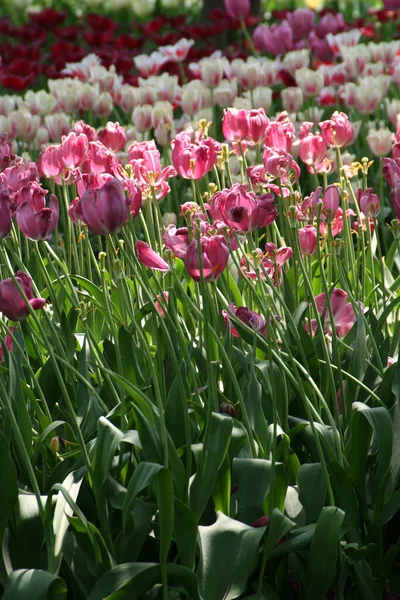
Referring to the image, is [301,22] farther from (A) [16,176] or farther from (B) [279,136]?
(A) [16,176]

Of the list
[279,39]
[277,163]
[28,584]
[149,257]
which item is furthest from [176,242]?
[279,39]

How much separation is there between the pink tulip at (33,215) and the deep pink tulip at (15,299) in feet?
0.30

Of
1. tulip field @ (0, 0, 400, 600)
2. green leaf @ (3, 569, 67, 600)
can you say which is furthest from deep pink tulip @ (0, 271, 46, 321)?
green leaf @ (3, 569, 67, 600)

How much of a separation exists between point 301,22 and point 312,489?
432 centimetres

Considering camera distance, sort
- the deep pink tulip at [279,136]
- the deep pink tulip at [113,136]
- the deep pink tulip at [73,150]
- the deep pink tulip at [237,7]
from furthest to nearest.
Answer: the deep pink tulip at [237,7], the deep pink tulip at [113,136], the deep pink tulip at [279,136], the deep pink tulip at [73,150]

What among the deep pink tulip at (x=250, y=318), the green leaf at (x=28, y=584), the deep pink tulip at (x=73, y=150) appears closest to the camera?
the green leaf at (x=28, y=584)

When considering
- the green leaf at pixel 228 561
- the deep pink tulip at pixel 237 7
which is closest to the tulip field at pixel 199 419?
the green leaf at pixel 228 561

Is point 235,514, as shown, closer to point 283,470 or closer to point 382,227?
point 283,470

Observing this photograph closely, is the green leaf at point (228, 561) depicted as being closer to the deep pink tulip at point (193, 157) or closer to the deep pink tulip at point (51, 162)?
the deep pink tulip at point (193, 157)

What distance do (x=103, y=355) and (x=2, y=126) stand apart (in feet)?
4.56

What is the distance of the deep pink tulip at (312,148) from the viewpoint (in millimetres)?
2207

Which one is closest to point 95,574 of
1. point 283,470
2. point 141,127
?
point 283,470

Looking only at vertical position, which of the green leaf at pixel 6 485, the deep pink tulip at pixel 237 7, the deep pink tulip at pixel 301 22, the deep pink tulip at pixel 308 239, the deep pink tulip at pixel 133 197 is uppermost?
the deep pink tulip at pixel 133 197

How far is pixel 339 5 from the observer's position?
31.3ft
